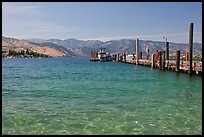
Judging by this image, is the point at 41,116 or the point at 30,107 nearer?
the point at 41,116

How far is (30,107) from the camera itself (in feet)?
52.8

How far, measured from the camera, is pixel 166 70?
51.2 meters

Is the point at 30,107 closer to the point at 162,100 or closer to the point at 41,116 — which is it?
the point at 41,116

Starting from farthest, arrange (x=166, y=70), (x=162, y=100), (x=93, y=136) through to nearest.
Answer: (x=166, y=70) → (x=162, y=100) → (x=93, y=136)

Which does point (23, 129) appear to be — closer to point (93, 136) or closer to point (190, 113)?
point (93, 136)

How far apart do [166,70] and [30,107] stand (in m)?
38.1

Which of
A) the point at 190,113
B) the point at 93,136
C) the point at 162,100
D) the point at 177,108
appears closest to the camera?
the point at 93,136

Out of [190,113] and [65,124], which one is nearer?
[65,124]

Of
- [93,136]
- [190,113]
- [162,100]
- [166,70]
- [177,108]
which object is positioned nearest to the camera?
[93,136]

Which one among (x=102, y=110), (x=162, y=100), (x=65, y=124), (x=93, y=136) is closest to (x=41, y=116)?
(x=65, y=124)

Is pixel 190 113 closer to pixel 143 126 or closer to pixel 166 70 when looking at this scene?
pixel 143 126

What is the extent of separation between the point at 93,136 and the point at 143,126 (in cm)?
259

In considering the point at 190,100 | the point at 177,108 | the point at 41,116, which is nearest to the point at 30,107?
the point at 41,116

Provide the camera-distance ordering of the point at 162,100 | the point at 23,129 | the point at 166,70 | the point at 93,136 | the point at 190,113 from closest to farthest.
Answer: the point at 93,136 → the point at 23,129 → the point at 190,113 → the point at 162,100 → the point at 166,70
